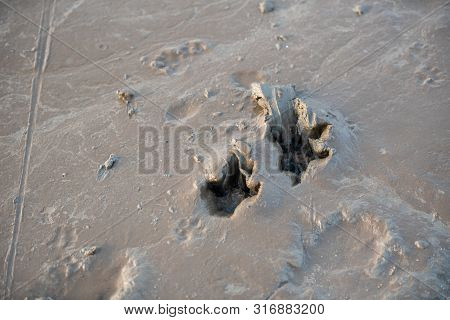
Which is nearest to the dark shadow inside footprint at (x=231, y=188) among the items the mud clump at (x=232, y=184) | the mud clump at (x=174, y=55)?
the mud clump at (x=232, y=184)

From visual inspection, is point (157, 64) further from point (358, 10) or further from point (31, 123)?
point (358, 10)

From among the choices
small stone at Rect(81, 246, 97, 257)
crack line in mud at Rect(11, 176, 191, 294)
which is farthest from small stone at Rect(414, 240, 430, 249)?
small stone at Rect(81, 246, 97, 257)

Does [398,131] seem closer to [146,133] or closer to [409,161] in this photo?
[409,161]

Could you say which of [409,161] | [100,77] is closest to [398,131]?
[409,161]

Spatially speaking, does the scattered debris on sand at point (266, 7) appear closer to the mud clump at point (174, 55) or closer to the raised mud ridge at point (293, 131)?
the mud clump at point (174, 55)

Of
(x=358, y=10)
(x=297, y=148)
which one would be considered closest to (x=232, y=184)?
(x=297, y=148)
